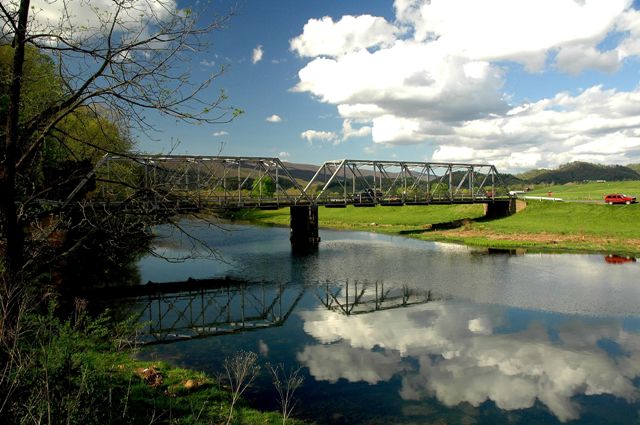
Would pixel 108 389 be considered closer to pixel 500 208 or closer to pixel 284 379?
pixel 284 379

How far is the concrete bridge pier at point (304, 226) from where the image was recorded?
183ft

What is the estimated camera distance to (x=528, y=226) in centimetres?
6025

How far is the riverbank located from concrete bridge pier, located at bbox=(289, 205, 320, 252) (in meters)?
7.91

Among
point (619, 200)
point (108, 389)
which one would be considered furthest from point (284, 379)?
point (619, 200)

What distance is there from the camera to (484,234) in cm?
5991

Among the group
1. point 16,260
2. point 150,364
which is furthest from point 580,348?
point 16,260

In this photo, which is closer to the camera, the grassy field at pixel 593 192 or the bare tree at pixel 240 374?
the bare tree at pixel 240 374

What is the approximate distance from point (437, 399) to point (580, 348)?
8296 millimetres

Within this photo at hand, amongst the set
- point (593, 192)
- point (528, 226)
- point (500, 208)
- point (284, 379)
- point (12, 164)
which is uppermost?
point (12, 164)

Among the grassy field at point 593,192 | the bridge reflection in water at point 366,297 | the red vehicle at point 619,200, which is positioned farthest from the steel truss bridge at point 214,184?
the grassy field at point 593,192

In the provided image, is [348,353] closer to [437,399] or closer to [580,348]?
[437,399]

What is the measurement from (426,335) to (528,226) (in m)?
47.1

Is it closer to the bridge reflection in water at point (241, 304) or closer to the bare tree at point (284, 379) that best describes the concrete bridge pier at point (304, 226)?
the bridge reflection in water at point (241, 304)

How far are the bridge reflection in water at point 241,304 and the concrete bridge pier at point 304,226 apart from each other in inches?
959
